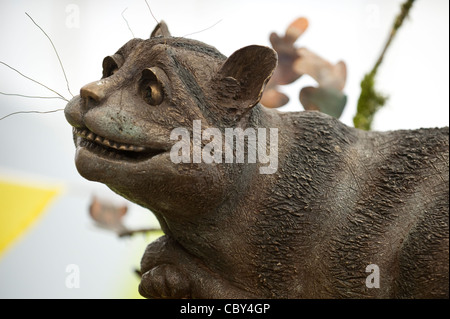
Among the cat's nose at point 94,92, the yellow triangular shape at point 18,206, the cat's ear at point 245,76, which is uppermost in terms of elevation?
the yellow triangular shape at point 18,206

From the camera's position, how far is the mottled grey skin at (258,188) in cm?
81

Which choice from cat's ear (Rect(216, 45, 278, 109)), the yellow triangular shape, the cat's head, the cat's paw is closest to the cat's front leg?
the cat's paw

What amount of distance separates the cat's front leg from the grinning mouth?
22 centimetres

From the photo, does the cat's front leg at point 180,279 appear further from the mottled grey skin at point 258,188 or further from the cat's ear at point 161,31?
the cat's ear at point 161,31

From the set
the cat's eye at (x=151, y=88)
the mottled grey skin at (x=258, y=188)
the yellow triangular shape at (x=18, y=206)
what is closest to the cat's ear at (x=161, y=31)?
the mottled grey skin at (x=258, y=188)

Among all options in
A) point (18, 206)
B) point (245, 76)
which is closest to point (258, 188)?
point (245, 76)

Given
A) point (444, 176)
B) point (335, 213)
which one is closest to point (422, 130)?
point (444, 176)

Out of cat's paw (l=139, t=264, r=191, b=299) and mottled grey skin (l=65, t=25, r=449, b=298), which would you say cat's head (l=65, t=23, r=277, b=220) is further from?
cat's paw (l=139, t=264, r=191, b=299)

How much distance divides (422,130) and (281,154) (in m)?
0.25

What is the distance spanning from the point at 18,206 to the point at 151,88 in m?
1.00

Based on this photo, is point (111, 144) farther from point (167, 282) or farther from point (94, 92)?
point (167, 282)

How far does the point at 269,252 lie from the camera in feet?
2.92

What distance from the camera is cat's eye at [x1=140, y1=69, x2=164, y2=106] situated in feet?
2.65
